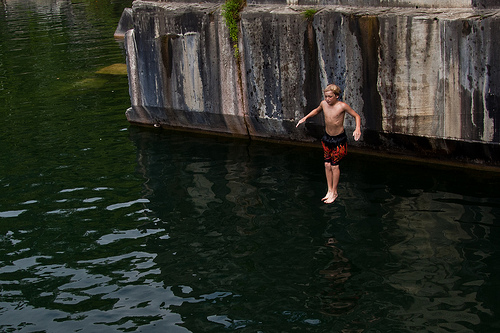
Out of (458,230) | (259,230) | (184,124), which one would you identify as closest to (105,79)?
(184,124)

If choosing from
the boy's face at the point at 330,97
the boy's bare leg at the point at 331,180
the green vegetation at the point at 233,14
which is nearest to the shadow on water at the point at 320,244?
the boy's bare leg at the point at 331,180

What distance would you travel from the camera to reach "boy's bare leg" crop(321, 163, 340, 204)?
372 inches

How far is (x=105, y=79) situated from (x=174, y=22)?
22.4 ft

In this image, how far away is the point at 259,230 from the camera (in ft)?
29.4

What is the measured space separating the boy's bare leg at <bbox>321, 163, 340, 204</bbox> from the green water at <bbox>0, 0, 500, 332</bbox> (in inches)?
8.2

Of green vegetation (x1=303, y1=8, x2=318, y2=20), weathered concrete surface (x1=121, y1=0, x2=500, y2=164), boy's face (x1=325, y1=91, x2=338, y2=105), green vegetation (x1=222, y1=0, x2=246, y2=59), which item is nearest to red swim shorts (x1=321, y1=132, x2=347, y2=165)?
boy's face (x1=325, y1=91, x2=338, y2=105)

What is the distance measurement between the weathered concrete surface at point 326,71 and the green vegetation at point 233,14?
6.6 inches

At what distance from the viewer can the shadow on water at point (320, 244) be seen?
682 centimetres

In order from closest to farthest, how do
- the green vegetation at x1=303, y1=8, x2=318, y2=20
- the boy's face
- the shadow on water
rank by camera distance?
the shadow on water, the boy's face, the green vegetation at x1=303, y1=8, x2=318, y2=20

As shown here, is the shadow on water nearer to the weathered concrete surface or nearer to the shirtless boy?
the shirtless boy

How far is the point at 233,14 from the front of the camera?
1169 centimetres

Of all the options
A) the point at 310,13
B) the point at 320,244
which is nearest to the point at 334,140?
the point at 320,244

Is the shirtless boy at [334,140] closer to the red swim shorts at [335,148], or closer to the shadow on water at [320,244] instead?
the red swim shorts at [335,148]

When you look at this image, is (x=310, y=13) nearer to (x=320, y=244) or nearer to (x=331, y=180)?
(x=331, y=180)
